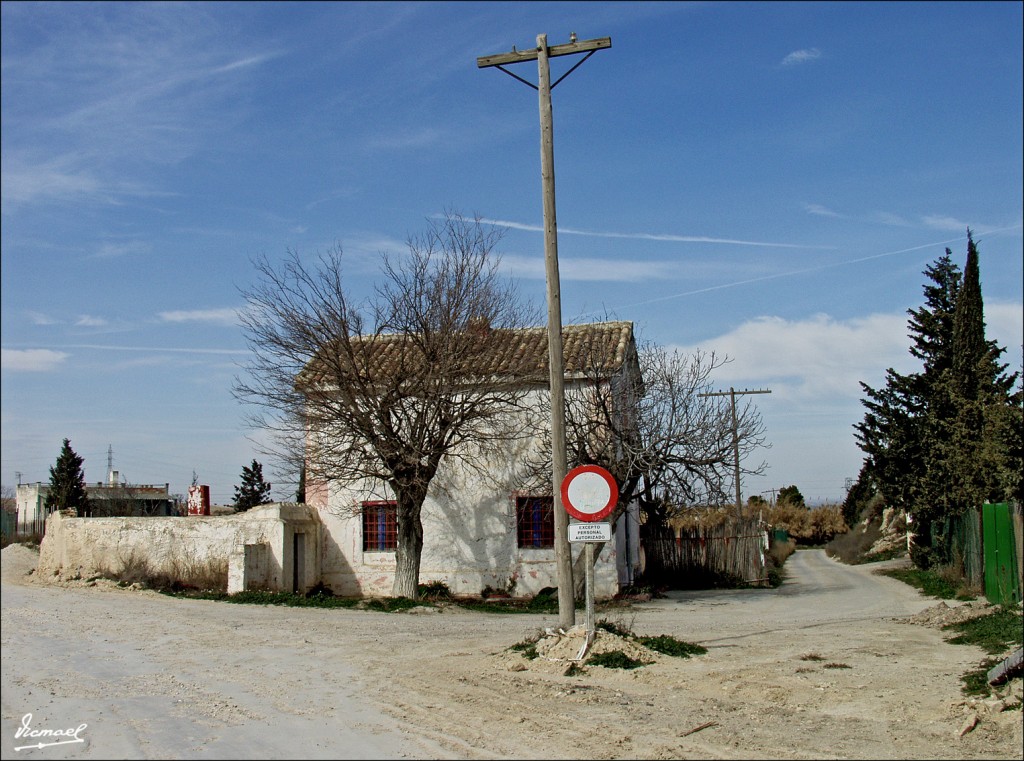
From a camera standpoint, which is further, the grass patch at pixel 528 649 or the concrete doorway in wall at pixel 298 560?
the concrete doorway in wall at pixel 298 560

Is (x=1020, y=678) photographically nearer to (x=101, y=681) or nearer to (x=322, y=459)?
(x=101, y=681)

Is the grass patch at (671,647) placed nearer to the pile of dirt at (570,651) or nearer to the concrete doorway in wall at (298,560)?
the pile of dirt at (570,651)

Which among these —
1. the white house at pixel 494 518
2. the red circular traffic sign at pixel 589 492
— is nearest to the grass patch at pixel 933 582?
the white house at pixel 494 518

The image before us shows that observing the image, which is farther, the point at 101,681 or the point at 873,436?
the point at 873,436

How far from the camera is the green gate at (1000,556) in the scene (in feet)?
56.0

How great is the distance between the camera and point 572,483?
11.3 m

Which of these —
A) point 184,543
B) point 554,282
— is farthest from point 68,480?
point 554,282

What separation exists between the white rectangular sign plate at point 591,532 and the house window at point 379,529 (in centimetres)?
1364

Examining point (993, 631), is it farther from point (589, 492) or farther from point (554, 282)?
point (554, 282)

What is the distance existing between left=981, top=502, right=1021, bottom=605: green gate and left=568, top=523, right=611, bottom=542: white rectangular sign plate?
9398mm

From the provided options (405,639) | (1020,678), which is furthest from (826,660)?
(405,639)

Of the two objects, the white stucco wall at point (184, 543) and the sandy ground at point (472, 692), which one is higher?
the white stucco wall at point (184, 543)

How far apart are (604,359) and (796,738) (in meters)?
15.0

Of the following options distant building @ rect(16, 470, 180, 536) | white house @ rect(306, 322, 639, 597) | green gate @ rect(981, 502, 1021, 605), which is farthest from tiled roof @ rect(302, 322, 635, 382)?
distant building @ rect(16, 470, 180, 536)
